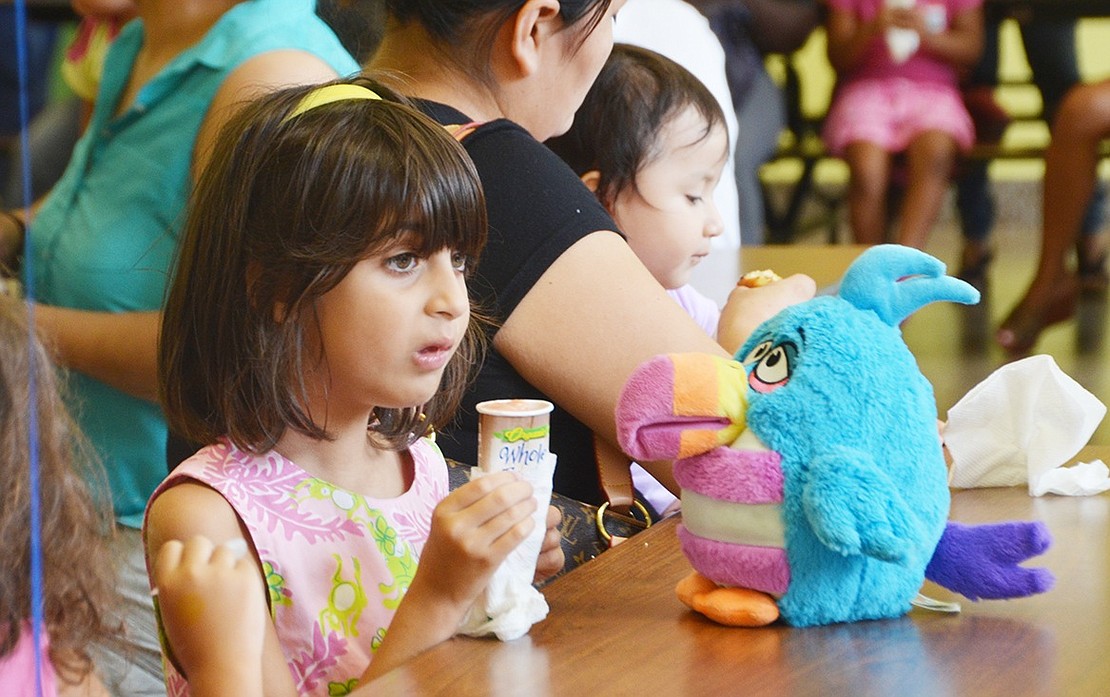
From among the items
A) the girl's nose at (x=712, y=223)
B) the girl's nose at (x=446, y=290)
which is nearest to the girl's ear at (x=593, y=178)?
the girl's nose at (x=712, y=223)

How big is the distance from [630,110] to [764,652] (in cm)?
93

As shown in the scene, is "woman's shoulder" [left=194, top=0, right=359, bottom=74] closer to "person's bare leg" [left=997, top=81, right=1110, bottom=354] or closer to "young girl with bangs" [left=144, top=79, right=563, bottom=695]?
"young girl with bangs" [left=144, top=79, right=563, bottom=695]

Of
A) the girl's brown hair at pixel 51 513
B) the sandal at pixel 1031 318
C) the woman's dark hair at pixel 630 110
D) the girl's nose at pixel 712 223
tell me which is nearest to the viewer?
the girl's brown hair at pixel 51 513

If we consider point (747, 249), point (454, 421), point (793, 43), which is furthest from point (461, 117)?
point (793, 43)

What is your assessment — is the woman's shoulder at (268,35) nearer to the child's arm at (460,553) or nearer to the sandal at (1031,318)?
the child's arm at (460,553)

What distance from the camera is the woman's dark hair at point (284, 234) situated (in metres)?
0.96

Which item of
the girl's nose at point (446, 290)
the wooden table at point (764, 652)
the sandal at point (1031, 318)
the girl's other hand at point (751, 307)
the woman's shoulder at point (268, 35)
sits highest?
the woman's shoulder at point (268, 35)

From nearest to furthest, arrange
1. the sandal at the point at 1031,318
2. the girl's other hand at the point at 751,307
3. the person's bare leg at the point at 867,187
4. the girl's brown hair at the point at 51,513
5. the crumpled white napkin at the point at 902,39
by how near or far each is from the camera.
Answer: the girl's brown hair at the point at 51,513 → the girl's other hand at the point at 751,307 → the sandal at the point at 1031,318 → the crumpled white napkin at the point at 902,39 → the person's bare leg at the point at 867,187

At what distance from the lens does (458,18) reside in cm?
136

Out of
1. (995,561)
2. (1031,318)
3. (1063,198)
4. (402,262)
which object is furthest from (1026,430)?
(1063,198)

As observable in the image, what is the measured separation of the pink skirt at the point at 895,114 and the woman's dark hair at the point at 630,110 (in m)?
3.12

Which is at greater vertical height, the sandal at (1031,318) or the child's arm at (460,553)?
the child's arm at (460,553)

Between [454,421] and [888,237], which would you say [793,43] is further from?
[454,421]

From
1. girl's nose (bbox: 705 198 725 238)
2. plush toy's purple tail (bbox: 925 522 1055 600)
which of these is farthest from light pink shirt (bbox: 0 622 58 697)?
girl's nose (bbox: 705 198 725 238)
